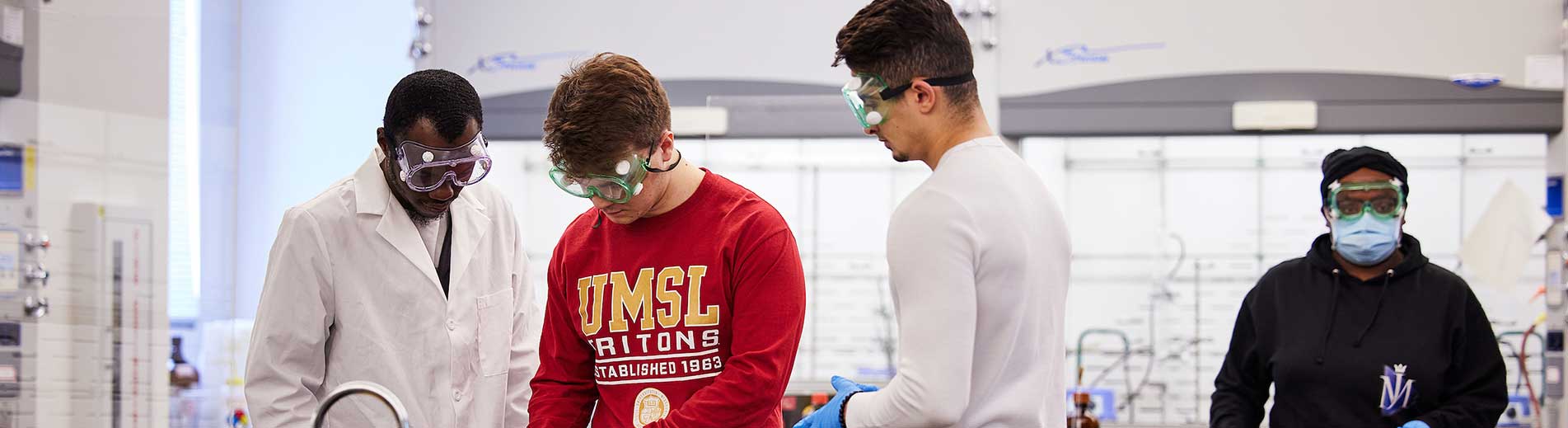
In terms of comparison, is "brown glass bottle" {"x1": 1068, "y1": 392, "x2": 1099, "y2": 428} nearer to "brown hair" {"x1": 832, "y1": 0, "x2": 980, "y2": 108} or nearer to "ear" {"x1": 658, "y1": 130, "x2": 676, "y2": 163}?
"ear" {"x1": 658, "y1": 130, "x2": 676, "y2": 163}

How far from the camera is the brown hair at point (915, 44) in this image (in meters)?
1.54

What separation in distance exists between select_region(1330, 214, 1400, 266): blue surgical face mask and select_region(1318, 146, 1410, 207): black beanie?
0.32ft

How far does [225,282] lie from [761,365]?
2.95 meters

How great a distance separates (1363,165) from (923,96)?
155 centimetres

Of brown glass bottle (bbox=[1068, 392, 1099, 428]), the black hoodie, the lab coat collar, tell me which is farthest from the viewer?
brown glass bottle (bbox=[1068, 392, 1099, 428])

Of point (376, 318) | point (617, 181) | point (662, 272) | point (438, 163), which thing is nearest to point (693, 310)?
point (662, 272)

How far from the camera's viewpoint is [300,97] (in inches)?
175

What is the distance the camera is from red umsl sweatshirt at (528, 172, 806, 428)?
1731 mm

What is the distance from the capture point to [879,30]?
5.11ft

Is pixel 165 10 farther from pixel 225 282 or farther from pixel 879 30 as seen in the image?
pixel 879 30

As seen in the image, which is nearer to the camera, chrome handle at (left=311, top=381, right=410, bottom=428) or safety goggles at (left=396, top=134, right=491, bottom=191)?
chrome handle at (left=311, top=381, right=410, bottom=428)

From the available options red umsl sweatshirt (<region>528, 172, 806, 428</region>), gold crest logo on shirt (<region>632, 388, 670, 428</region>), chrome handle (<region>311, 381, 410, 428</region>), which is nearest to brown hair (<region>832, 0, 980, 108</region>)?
red umsl sweatshirt (<region>528, 172, 806, 428</region>)

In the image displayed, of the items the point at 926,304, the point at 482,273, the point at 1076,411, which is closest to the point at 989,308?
the point at 926,304

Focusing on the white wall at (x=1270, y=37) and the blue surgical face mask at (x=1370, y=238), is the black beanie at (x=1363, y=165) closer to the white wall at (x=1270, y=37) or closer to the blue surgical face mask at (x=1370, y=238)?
the blue surgical face mask at (x=1370, y=238)
